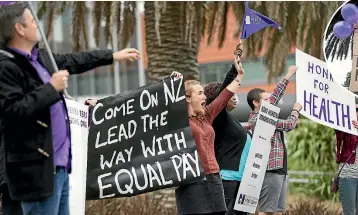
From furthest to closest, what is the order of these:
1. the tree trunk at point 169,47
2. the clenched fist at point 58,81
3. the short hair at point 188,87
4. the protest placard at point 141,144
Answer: the tree trunk at point 169,47, the short hair at point 188,87, the protest placard at point 141,144, the clenched fist at point 58,81

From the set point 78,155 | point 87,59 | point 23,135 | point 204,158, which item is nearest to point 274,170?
point 204,158

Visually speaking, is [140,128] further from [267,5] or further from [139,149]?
[267,5]

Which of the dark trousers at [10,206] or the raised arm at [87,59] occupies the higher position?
the raised arm at [87,59]

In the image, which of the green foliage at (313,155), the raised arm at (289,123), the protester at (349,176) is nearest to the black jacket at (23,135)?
the raised arm at (289,123)

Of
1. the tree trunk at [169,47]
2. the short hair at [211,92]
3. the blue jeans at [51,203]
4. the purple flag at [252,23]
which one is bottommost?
the blue jeans at [51,203]

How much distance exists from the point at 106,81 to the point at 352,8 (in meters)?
46.6

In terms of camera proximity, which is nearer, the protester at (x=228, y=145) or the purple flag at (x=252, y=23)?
the protester at (x=228, y=145)

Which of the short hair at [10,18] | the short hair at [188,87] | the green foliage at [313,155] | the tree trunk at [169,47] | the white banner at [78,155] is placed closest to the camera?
the short hair at [10,18]

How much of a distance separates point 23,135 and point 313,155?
12.1 m

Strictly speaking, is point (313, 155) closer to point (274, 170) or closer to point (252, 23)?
point (274, 170)

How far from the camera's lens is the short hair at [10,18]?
179 inches

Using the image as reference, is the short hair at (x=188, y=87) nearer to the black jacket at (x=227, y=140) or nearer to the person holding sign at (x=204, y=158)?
the person holding sign at (x=204, y=158)

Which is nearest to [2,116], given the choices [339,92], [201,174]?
[201,174]

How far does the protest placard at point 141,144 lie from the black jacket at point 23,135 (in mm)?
2110
